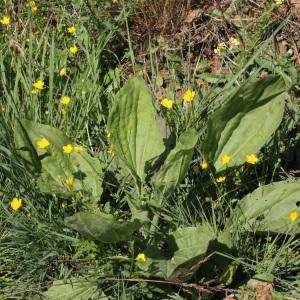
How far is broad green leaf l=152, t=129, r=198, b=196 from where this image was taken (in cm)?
228

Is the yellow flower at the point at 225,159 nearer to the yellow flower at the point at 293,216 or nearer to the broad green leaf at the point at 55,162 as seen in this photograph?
the yellow flower at the point at 293,216

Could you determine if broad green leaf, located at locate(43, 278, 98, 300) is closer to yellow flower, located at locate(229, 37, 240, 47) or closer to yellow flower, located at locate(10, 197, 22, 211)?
yellow flower, located at locate(10, 197, 22, 211)

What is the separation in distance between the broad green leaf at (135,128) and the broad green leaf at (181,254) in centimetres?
38

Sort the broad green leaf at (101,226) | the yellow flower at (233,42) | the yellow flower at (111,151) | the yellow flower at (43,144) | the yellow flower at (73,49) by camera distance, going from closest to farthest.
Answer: the broad green leaf at (101,226) → the yellow flower at (43,144) → the yellow flower at (111,151) → the yellow flower at (73,49) → the yellow flower at (233,42)

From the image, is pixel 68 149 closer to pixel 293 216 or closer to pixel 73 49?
pixel 73 49

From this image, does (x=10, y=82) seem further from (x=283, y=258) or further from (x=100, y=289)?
(x=283, y=258)

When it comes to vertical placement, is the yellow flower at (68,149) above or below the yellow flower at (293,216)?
above

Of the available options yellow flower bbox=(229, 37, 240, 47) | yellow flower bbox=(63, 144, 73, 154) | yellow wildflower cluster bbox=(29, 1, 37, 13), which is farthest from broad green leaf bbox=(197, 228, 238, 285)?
yellow wildflower cluster bbox=(29, 1, 37, 13)

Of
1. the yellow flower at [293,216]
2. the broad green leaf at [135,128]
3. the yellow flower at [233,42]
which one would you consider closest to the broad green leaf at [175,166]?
the broad green leaf at [135,128]

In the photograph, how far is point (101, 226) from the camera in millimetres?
2125

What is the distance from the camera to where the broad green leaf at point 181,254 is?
7.10ft

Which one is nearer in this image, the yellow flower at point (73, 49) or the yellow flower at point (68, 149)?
the yellow flower at point (68, 149)

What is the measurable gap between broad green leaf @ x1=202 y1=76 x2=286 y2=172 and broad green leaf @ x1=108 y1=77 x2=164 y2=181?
0.81 feet

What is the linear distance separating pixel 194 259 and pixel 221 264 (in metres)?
0.23
